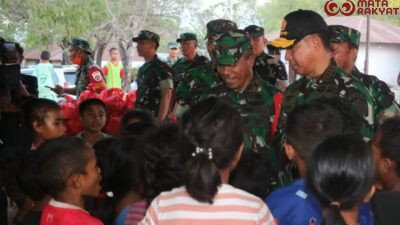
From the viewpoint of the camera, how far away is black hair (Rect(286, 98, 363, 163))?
248 centimetres

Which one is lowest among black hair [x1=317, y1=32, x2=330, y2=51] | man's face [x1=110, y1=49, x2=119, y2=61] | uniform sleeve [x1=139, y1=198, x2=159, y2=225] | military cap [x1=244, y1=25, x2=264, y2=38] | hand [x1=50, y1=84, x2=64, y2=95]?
man's face [x1=110, y1=49, x2=119, y2=61]

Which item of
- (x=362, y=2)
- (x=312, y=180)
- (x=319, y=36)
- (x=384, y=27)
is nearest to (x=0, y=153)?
(x=319, y=36)

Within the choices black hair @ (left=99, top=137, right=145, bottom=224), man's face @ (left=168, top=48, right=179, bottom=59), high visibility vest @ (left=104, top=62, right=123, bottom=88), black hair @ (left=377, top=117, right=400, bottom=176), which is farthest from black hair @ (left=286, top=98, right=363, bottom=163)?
high visibility vest @ (left=104, top=62, right=123, bottom=88)

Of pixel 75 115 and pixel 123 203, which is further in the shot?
pixel 75 115

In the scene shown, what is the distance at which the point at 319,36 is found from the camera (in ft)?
10.9

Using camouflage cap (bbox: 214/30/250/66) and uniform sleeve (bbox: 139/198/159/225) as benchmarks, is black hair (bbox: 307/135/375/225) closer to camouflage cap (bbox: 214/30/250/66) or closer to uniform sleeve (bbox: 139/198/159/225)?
uniform sleeve (bbox: 139/198/159/225)

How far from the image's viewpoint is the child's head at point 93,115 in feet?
16.2

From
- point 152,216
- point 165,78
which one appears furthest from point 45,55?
point 152,216

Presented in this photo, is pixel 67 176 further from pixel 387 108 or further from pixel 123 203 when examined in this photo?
pixel 387 108

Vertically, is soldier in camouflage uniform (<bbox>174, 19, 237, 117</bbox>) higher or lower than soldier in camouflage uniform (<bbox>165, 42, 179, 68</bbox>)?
higher

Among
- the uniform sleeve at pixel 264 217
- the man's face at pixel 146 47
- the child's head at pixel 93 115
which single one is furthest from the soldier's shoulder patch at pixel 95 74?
the uniform sleeve at pixel 264 217

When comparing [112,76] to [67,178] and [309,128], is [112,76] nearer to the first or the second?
[67,178]

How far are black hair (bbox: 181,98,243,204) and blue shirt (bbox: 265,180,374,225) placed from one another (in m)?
0.33

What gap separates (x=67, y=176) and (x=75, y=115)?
3.39 meters
